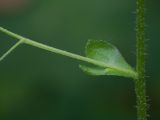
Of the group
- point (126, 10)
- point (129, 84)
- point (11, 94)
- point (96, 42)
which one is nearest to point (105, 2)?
point (126, 10)

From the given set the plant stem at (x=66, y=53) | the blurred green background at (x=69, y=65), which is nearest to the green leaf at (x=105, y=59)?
the plant stem at (x=66, y=53)

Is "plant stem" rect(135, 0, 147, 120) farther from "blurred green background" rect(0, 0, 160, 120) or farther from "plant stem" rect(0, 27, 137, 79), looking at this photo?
"blurred green background" rect(0, 0, 160, 120)

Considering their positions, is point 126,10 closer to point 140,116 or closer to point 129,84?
point 129,84

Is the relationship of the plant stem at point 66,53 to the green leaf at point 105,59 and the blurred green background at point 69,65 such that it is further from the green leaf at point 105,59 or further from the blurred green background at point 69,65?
the blurred green background at point 69,65

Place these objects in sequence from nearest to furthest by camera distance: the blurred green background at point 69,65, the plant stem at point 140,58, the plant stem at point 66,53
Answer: the plant stem at point 140,58
the plant stem at point 66,53
the blurred green background at point 69,65

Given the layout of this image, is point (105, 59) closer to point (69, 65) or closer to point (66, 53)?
point (66, 53)

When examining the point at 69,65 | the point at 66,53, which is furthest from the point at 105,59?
the point at 69,65
